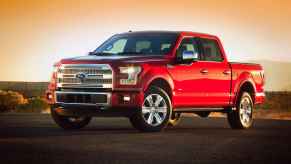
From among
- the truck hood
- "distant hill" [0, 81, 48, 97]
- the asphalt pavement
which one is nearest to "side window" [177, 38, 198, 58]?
the truck hood

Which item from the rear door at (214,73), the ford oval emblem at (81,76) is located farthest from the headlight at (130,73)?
the rear door at (214,73)

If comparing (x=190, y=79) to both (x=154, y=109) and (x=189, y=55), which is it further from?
(x=154, y=109)

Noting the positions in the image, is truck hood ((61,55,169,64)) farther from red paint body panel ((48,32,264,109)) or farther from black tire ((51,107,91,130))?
black tire ((51,107,91,130))

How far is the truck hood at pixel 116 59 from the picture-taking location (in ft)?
46.5

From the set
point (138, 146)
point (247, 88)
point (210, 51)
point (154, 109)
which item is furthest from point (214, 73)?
point (138, 146)

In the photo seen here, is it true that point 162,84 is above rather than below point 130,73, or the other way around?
below

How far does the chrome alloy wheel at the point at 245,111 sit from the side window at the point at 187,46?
1.97m

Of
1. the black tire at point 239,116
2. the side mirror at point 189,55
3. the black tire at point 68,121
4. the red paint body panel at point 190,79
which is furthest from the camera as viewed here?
the black tire at point 239,116

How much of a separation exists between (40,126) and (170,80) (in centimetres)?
344

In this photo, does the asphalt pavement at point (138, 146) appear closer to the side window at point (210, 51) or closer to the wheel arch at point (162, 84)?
the wheel arch at point (162, 84)

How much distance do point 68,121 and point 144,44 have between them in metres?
2.25

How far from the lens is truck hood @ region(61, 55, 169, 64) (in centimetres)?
1419

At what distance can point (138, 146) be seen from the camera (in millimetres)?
11711

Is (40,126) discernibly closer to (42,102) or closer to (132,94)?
(132,94)
